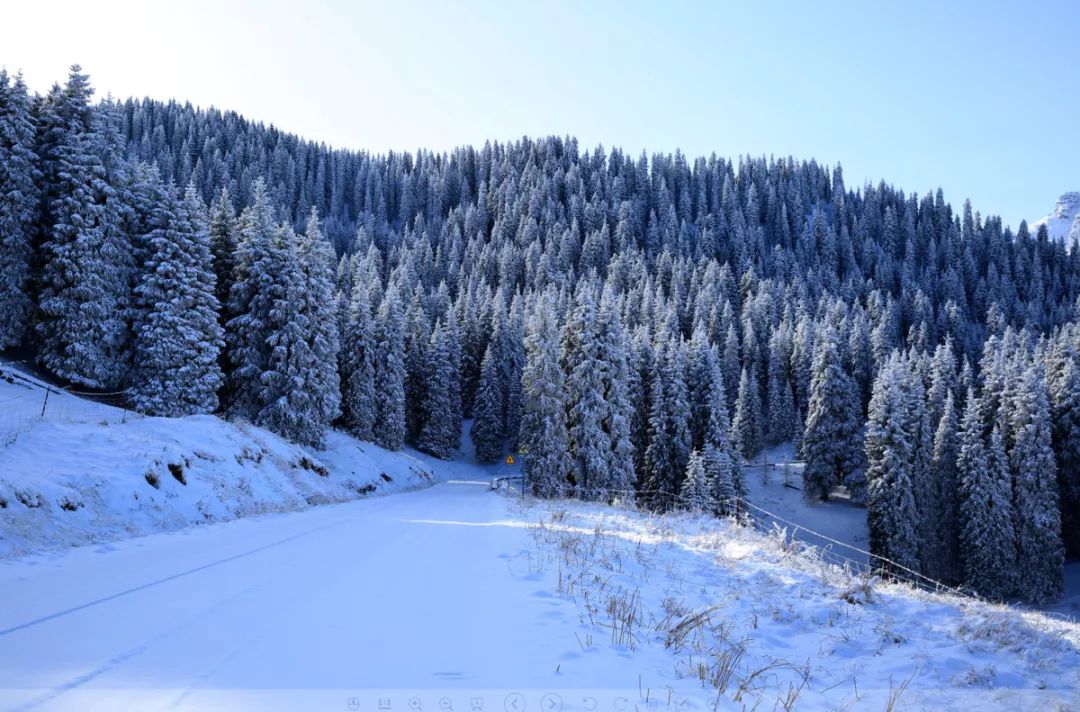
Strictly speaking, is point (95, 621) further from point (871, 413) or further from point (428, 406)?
point (428, 406)

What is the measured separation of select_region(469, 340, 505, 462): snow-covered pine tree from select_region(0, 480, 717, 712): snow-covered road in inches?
2452

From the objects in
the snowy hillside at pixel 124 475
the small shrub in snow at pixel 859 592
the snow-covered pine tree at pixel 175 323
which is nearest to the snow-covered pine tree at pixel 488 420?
the snow-covered pine tree at pixel 175 323

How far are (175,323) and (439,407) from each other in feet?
125

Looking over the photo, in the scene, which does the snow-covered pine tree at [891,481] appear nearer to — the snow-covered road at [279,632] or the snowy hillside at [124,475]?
the snowy hillside at [124,475]

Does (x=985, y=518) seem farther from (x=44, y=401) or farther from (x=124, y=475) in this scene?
(x=44, y=401)

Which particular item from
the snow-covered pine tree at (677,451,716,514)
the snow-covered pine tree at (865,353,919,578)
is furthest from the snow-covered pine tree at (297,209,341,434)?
the snow-covered pine tree at (865,353,919,578)

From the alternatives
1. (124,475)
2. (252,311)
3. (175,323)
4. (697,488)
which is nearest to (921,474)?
(697,488)

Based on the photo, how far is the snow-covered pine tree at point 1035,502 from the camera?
153ft

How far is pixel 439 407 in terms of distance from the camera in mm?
68062

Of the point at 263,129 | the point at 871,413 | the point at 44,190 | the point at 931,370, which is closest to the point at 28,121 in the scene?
the point at 44,190

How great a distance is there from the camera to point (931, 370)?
2879 inches

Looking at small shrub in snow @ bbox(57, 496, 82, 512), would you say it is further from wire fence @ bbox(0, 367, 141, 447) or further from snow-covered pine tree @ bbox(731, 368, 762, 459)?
snow-covered pine tree @ bbox(731, 368, 762, 459)

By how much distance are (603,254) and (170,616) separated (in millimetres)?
145150

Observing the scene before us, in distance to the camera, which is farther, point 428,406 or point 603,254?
point 603,254
